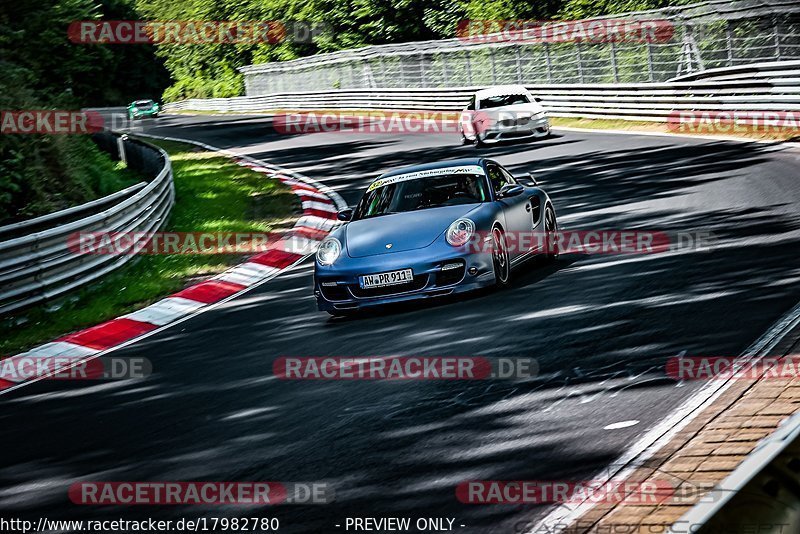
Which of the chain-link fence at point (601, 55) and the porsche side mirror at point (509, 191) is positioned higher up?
the chain-link fence at point (601, 55)

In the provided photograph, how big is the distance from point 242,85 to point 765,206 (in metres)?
68.5

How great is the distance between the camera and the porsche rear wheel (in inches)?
391

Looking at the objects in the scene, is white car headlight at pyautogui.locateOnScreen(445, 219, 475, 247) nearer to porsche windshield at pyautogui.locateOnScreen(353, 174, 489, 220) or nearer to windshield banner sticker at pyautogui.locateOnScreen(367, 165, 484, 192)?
porsche windshield at pyautogui.locateOnScreen(353, 174, 489, 220)

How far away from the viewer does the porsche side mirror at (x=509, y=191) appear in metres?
10.5

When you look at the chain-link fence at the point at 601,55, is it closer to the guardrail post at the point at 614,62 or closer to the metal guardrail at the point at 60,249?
the guardrail post at the point at 614,62

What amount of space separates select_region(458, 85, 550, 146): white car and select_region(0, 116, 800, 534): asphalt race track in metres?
12.4

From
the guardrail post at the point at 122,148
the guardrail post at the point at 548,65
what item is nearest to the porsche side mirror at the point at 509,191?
the guardrail post at the point at 122,148

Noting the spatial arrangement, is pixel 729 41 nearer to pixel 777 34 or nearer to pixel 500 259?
pixel 777 34

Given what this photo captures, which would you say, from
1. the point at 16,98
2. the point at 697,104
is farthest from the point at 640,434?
the point at 697,104

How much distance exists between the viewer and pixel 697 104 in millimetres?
24500

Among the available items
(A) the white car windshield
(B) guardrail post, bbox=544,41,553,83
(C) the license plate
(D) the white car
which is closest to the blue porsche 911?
(C) the license plate

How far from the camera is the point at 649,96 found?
88.0 feet

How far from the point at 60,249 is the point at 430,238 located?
5603 mm

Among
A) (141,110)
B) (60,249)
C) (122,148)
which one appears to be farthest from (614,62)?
(141,110)
